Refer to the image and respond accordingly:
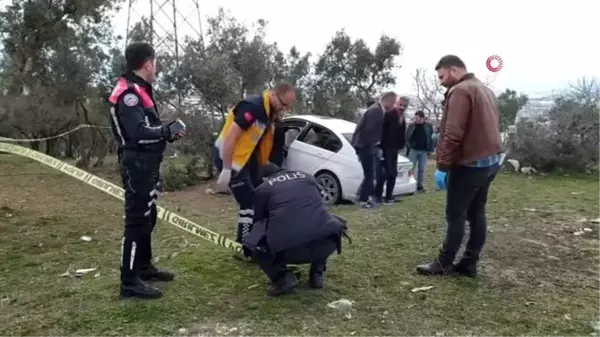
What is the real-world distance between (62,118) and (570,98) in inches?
564

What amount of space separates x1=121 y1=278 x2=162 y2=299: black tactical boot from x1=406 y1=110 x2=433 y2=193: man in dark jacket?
6.90m

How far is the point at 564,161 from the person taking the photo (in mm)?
13148

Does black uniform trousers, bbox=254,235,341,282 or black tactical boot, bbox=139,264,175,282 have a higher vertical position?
black uniform trousers, bbox=254,235,341,282

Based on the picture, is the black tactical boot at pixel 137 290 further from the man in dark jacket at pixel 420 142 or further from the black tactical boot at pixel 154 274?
the man in dark jacket at pixel 420 142

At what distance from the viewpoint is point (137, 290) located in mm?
4234

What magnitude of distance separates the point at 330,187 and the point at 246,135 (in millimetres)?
4773

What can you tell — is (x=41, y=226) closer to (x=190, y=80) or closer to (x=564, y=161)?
(x=190, y=80)

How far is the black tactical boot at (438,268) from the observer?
495 centimetres

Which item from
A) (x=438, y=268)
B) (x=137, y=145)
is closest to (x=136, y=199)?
(x=137, y=145)

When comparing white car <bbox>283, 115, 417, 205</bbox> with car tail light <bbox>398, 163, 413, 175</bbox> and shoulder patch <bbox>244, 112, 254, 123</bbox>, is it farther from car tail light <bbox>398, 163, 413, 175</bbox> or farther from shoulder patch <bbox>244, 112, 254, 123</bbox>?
shoulder patch <bbox>244, 112, 254, 123</bbox>

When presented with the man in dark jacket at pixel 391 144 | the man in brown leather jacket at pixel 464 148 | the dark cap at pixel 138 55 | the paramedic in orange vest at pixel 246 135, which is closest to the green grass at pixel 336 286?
the man in brown leather jacket at pixel 464 148

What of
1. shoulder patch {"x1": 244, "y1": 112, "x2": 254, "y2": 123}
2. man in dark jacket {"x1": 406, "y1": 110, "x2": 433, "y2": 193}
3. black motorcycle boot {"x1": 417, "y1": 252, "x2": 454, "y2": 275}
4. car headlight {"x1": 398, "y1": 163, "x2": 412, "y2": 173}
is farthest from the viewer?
man in dark jacket {"x1": 406, "y1": 110, "x2": 433, "y2": 193}

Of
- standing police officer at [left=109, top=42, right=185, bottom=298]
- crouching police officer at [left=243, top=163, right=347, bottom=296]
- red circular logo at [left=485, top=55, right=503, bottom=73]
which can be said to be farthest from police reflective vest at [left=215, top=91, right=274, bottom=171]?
red circular logo at [left=485, top=55, right=503, bottom=73]

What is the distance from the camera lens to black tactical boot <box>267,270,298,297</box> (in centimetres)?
429
